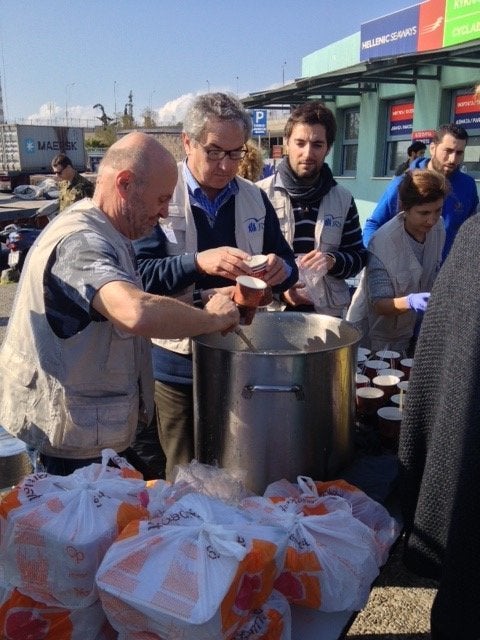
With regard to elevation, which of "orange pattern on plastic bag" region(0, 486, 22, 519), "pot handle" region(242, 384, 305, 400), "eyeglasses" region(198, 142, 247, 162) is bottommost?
"orange pattern on plastic bag" region(0, 486, 22, 519)

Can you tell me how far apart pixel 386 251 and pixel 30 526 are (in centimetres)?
204

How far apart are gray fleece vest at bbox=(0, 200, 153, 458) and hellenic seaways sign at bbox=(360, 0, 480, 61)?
8.59 meters

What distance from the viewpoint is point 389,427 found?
1.81 metres

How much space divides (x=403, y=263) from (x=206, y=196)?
105 centimetres

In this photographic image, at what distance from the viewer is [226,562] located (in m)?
0.89

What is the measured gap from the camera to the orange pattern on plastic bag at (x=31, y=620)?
0.99 m

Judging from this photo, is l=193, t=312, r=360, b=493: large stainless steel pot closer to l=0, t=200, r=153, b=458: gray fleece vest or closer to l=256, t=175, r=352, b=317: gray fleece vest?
l=0, t=200, r=153, b=458: gray fleece vest

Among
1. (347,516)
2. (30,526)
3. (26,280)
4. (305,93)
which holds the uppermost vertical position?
(305,93)

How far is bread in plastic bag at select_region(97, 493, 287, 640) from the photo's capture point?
2.78 feet

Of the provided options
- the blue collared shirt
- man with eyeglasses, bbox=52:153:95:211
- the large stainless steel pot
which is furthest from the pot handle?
man with eyeglasses, bbox=52:153:95:211

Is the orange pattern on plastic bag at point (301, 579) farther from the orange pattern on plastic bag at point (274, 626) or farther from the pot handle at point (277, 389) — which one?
the pot handle at point (277, 389)

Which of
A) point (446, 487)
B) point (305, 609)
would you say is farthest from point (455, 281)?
point (305, 609)

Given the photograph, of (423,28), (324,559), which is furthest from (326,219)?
(423,28)

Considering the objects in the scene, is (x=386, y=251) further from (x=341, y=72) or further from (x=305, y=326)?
(x=341, y=72)
